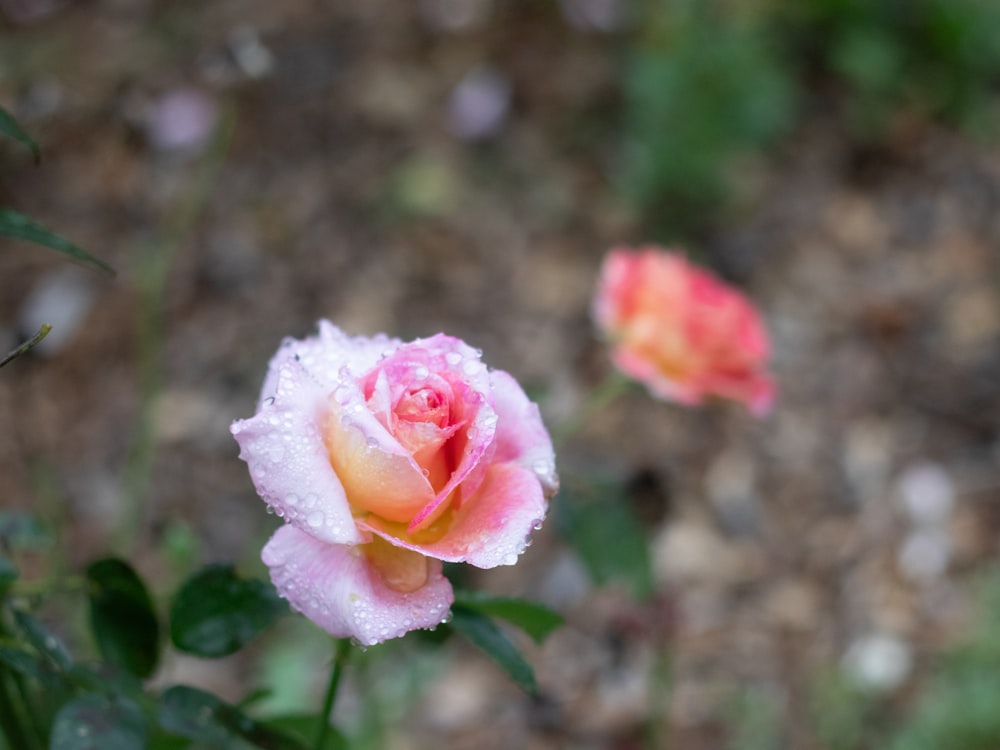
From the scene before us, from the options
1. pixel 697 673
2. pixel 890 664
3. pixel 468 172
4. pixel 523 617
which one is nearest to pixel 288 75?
pixel 468 172

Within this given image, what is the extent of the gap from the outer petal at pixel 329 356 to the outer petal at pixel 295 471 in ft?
0.12

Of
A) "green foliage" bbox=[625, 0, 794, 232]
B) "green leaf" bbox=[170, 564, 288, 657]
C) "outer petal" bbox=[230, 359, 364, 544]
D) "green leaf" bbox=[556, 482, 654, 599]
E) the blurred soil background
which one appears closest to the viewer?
"outer petal" bbox=[230, 359, 364, 544]

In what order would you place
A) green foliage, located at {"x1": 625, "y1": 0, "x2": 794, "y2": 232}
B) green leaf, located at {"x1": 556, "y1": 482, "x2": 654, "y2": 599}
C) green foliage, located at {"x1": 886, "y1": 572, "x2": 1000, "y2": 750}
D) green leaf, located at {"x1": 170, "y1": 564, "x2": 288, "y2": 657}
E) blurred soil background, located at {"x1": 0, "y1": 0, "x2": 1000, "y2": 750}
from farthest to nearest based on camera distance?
green foliage, located at {"x1": 625, "y1": 0, "x2": 794, "y2": 232}, blurred soil background, located at {"x1": 0, "y1": 0, "x2": 1000, "y2": 750}, green foliage, located at {"x1": 886, "y1": 572, "x2": 1000, "y2": 750}, green leaf, located at {"x1": 556, "y1": 482, "x2": 654, "y2": 599}, green leaf, located at {"x1": 170, "y1": 564, "x2": 288, "y2": 657}

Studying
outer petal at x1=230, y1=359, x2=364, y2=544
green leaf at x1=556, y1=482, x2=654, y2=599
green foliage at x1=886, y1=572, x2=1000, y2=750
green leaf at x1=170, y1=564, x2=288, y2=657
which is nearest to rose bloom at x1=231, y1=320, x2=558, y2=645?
outer petal at x1=230, y1=359, x2=364, y2=544

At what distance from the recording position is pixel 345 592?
1.54 feet

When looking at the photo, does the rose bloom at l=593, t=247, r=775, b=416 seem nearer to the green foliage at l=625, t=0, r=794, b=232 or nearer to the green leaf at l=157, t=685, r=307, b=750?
the green leaf at l=157, t=685, r=307, b=750

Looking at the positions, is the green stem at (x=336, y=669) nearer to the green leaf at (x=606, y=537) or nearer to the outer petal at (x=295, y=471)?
the outer petal at (x=295, y=471)

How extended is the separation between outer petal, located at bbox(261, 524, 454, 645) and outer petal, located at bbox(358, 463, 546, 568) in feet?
0.07

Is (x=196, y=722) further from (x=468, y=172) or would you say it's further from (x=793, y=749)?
(x=468, y=172)

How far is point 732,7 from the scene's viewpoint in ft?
7.64

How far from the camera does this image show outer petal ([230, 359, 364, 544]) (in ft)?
1.50

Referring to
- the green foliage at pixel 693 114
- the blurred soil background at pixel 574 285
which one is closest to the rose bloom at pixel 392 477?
the blurred soil background at pixel 574 285

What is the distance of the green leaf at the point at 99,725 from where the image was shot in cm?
50

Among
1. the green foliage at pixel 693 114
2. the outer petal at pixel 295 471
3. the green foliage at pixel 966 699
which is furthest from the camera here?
the green foliage at pixel 693 114
